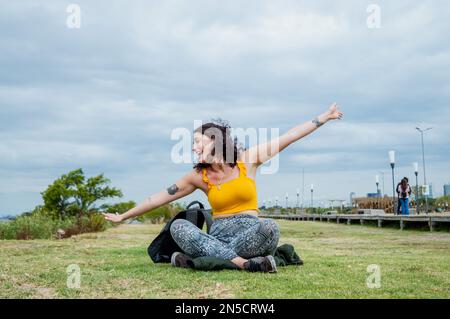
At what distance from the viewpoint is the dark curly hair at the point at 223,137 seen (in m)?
5.88

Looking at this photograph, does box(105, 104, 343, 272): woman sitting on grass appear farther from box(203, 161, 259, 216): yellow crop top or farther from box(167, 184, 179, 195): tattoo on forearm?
box(167, 184, 179, 195): tattoo on forearm

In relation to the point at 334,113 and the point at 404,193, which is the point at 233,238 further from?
the point at 404,193

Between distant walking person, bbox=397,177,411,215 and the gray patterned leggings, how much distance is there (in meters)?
18.4

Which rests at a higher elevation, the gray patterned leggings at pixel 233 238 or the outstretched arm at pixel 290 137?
the outstretched arm at pixel 290 137

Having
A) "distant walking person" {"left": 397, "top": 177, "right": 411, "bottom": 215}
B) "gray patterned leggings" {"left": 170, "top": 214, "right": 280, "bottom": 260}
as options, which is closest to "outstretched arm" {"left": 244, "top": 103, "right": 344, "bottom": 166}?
"gray patterned leggings" {"left": 170, "top": 214, "right": 280, "bottom": 260}

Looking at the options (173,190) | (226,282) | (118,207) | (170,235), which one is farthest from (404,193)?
(226,282)

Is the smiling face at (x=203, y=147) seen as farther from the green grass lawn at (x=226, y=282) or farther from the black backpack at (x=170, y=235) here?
the green grass lawn at (x=226, y=282)

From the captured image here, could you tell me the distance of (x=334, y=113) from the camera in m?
5.75

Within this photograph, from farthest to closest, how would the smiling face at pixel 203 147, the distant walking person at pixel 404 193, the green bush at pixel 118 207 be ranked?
the green bush at pixel 118 207
the distant walking person at pixel 404 193
the smiling face at pixel 203 147

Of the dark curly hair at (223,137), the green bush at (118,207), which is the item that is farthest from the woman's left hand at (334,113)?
the green bush at (118,207)

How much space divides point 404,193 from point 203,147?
19.7 m

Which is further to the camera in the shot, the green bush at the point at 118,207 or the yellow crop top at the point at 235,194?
the green bush at the point at 118,207
